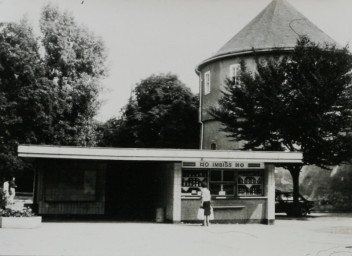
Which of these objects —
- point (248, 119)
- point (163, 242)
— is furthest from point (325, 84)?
point (163, 242)

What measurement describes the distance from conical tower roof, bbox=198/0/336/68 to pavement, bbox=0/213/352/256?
17.1 meters

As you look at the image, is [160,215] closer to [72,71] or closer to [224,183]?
[224,183]

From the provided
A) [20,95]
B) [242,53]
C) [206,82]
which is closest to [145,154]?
[242,53]

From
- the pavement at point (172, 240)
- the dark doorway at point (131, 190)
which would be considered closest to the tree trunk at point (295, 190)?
the pavement at point (172, 240)

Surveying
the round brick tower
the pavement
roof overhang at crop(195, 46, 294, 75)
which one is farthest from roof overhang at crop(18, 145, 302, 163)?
the round brick tower

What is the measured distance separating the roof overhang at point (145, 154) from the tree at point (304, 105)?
632 cm

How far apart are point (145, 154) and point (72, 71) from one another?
73.2ft

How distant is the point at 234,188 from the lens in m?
22.9

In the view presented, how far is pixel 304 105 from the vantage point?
28422 mm

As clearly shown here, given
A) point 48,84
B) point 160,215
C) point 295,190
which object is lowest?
point 160,215

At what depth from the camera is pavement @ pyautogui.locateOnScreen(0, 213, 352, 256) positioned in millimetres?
13047

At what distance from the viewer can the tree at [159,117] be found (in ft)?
157

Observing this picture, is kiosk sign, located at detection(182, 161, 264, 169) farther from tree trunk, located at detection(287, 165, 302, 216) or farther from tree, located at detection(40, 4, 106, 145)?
tree, located at detection(40, 4, 106, 145)

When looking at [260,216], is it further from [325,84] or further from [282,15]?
[282,15]
